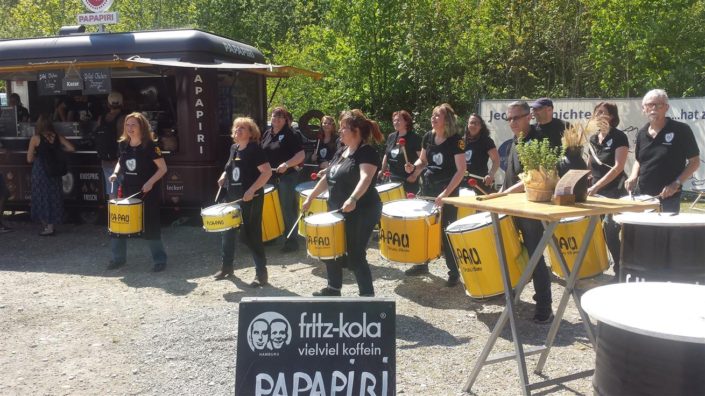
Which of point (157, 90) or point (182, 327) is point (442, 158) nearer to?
point (182, 327)

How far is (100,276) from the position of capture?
7270mm

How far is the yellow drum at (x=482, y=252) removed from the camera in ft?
16.2

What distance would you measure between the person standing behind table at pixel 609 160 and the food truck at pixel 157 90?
4.45 m

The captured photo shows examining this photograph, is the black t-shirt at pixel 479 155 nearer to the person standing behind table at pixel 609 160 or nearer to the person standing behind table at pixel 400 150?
the person standing behind table at pixel 400 150

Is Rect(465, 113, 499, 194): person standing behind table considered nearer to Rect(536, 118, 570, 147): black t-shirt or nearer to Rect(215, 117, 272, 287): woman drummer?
Rect(536, 118, 570, 147): black t-shirt

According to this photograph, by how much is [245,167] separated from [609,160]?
3.44m

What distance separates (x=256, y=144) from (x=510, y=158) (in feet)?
8.46

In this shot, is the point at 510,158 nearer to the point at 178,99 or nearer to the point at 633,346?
the point at 633,346

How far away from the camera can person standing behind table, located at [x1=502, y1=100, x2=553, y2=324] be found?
4.99 meters

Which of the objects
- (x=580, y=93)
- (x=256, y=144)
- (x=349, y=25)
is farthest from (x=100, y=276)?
(x=580, y=93)

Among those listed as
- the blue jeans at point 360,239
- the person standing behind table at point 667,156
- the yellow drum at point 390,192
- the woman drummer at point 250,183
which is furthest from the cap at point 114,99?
the person standing behind table at point 667,156

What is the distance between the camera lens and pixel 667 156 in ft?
17.3

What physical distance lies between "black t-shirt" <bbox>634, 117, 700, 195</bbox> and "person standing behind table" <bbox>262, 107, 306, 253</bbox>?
405 cm

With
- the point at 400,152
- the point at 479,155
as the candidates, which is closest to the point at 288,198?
the point at 400,152
